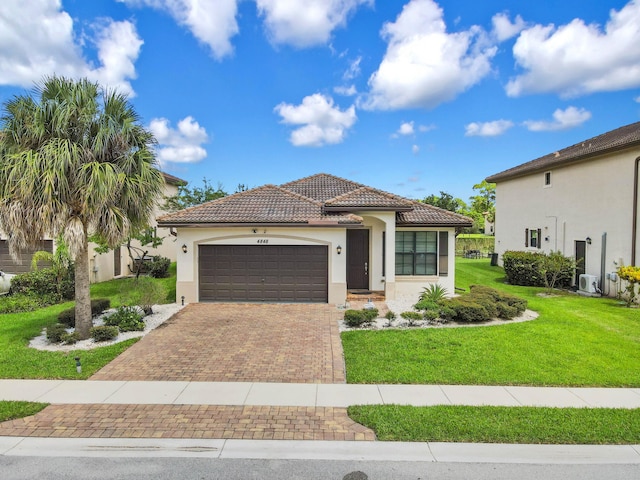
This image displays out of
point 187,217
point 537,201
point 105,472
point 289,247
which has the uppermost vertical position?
point 537,201

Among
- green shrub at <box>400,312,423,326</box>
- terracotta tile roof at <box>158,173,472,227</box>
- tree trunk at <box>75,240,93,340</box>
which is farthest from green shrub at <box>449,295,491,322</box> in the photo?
tree trunk at <box>75,240,93,340</box>

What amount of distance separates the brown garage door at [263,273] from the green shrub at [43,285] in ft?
18.6

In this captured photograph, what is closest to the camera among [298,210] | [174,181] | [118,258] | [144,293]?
[144,293]

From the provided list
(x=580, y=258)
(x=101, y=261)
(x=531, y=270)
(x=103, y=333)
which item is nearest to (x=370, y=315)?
(x=103, y=333)

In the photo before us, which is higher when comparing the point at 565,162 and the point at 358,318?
the point at 565,162

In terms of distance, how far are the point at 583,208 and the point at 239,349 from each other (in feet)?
57.7

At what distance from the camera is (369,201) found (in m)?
15.4

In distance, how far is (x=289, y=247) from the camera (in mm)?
A: 14875

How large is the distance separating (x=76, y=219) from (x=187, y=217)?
208 inches

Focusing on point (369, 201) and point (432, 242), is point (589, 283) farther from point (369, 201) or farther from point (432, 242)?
point (369, 201)

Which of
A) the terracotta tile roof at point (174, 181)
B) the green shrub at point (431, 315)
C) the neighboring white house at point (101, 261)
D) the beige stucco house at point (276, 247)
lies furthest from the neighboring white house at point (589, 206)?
the terracotta tile roof at point (174, 181)

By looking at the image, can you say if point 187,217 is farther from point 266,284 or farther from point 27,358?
point 27,358

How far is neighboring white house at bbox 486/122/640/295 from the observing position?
15.3 meters

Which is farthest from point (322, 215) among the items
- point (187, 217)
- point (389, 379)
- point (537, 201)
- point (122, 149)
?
point (537, 201)
